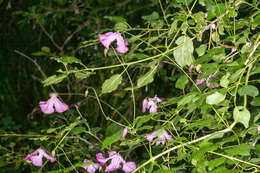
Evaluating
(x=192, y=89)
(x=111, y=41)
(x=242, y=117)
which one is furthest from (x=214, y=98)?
(x=111, y=41)

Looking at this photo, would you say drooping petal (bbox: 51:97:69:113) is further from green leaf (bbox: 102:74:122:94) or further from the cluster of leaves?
green leaf (bbox: 102:74:122:94)

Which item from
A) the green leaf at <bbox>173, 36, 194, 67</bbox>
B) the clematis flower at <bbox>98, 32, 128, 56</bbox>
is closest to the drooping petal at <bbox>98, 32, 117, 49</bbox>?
the clematis flower at <bbox>98, 32, 128, 56</bbox>

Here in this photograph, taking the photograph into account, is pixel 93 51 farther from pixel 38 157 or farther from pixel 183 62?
pixel 183 62

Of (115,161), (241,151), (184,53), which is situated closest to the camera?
(241,151)

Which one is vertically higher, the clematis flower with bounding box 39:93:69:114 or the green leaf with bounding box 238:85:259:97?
the green leaf with bounding box 238:85:259:97

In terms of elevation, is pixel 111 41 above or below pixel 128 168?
above

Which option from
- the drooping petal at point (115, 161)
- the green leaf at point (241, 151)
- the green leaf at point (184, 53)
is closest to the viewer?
the green leaf at point (241, 151)

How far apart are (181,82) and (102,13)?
1.13 m

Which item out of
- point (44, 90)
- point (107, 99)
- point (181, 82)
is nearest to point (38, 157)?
point (181, 82)

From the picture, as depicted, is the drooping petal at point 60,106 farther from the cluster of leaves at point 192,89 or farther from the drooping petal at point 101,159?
the drooping petal at point 101,159

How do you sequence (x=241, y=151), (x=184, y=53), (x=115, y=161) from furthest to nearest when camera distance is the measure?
(x=115, y=161), (x=184, y=53), (x=241, y=151)

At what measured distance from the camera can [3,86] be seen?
2240 mm

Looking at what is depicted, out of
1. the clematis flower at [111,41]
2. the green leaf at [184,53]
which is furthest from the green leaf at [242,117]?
the clematis flower at [111,41]

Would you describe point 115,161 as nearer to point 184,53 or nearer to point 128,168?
point 128,168
